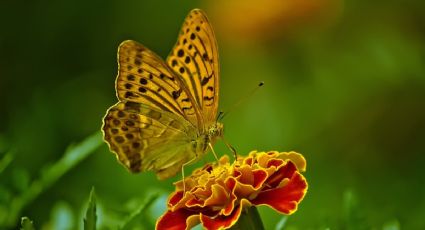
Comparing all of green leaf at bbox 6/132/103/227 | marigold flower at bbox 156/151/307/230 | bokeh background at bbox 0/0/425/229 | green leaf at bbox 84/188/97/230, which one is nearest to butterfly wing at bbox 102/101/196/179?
green leaf at bbox 6/132/103/227

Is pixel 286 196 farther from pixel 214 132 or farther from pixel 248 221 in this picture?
pixel 214 132

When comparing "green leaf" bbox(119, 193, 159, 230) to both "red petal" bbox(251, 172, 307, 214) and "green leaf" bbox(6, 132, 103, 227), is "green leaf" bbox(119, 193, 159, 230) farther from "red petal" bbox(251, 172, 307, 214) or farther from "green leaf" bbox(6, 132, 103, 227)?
"green leaf" bbox(6, 132, 103, 227)

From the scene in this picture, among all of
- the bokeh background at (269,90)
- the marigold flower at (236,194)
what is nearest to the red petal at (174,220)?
the marigold flower at (236,194)

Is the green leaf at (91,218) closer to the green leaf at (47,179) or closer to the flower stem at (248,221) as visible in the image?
the flower stem at (248,221)

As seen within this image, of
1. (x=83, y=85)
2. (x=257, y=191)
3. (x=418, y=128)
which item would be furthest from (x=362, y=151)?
(x=257, y=191)

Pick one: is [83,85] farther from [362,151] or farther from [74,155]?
[74,155]

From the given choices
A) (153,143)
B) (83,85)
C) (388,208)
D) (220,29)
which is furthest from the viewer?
(220,29)

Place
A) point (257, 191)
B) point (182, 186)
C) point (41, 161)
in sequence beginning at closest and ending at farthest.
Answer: point (257, 191) < point (182, 186) < point (41, 161)

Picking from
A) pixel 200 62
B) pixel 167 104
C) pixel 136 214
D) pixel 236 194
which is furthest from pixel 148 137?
pixel 236 194
